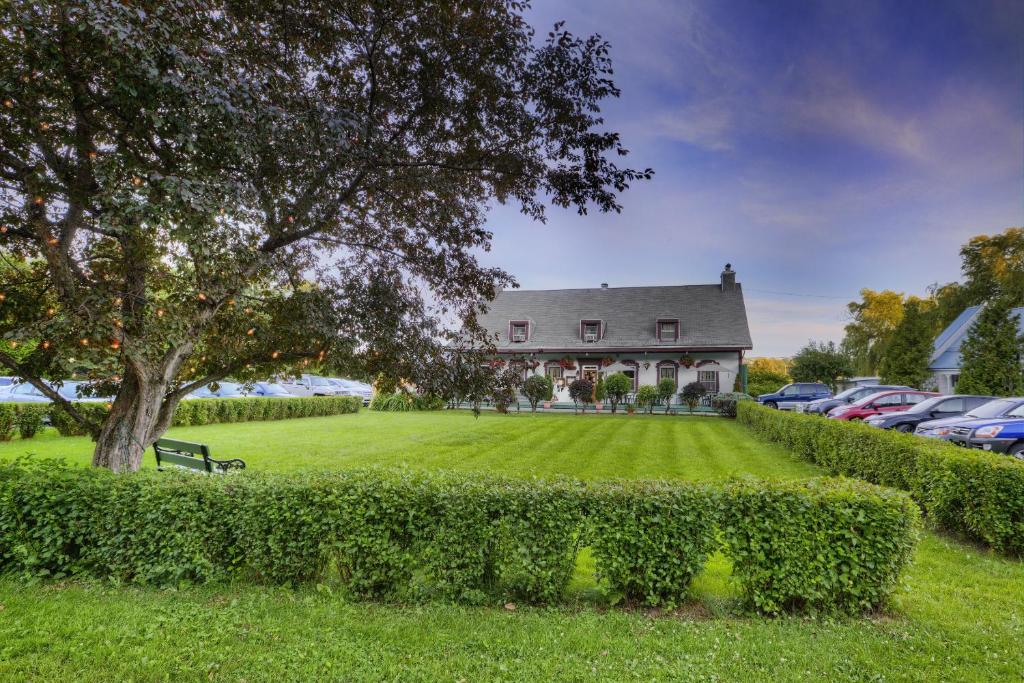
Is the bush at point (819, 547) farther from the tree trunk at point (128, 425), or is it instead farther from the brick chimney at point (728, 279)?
the brick chimney at point (728, 279)

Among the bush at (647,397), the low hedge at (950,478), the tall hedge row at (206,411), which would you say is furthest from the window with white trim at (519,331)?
the low hedge at (950,478)

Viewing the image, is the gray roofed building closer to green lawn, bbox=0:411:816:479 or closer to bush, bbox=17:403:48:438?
green lawn, bbox=0:411:816:479

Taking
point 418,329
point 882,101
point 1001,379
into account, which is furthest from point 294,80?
point 1001,379

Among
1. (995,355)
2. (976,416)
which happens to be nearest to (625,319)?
(995,355)

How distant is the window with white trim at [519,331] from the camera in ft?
105

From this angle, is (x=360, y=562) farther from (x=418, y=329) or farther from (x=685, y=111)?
(x=685, y=111)

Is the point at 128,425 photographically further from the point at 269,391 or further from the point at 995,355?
the point at 995,355

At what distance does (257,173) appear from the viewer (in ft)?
16.5

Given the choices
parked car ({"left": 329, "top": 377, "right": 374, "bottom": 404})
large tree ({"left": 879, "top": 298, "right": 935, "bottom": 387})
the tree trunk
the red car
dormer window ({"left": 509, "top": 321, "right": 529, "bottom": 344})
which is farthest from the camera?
parked car ({"left": 329, "top": 377, "right": 374, "bottom": 404})

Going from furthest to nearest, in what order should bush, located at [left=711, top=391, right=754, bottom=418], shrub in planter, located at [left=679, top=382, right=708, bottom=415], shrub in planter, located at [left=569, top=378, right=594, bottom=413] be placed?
1. shrub in planter, located at [left=569, top=378, right=594, bottom=413]
2. shrub in planter, located at [left=679, top=382, right=708, bottom=415]
3. bush, located at [left=711, top=391, right=754, bottom=418]

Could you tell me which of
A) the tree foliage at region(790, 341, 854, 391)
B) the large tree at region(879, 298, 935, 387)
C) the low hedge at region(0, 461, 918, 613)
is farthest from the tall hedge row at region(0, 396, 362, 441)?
the large tree at region(879, 298, 935, 387)

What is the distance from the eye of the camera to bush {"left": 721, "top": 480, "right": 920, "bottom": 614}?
3.95m

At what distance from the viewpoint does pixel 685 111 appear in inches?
448

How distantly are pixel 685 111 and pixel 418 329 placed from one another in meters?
9.15
